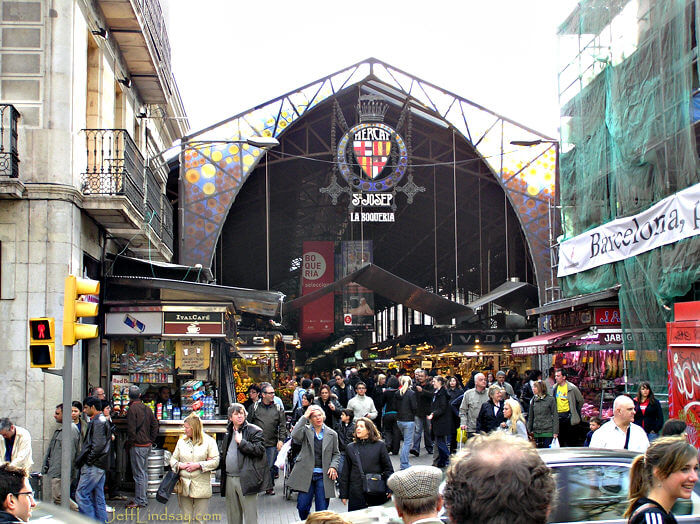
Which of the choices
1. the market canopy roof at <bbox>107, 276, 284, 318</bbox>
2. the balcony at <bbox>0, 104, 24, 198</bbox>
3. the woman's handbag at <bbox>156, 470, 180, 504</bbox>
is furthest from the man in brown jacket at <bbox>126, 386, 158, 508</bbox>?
the woman's handbag at <bbox>156, 470, 180, 504</bbox>

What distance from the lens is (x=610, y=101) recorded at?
19.7 meters

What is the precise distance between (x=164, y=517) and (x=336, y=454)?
3425 millimetres

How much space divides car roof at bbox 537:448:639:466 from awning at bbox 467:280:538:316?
72.7 feet

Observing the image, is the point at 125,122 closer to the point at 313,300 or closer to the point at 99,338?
the point at 99,338

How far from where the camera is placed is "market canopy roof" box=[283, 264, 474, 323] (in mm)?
30062

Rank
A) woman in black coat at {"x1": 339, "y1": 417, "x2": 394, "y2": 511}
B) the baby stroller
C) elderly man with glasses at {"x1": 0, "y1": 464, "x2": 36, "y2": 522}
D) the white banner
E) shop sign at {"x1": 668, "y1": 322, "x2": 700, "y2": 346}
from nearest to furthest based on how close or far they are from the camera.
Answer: elderly man with glasses at {"x1": 0, "y1": 464, "x2": 36, "y2": 522} → woman in black coat at {"x1": 339, "y1": 417, "x2": 394, "y2": 511} → the baby stroller → shop sign at {"x1": 668, "y1": 322, "x2": 700, "y2": 346} → the white banner

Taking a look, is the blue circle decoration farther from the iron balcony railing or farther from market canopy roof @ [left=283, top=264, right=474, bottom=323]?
the iron balcony railing

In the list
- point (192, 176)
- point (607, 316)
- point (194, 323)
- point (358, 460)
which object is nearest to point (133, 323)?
Result: point (194, 323)

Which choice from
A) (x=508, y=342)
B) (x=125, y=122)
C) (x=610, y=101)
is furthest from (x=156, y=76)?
(x=508, y=342)

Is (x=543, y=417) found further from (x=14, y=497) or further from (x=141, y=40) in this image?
(x=14, y=497)

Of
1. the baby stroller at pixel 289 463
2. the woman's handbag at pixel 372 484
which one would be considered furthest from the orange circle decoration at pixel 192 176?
the woman's handbag at pixel 372 484

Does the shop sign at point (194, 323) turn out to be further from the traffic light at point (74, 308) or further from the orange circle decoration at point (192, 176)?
the orange circle decoration at point (192, 176)

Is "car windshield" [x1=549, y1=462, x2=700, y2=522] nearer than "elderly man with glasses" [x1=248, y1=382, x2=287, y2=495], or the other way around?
"car windshield" [x1=549, y1=462, x2=700, y2=522]

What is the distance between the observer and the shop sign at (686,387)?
13.2 metres
